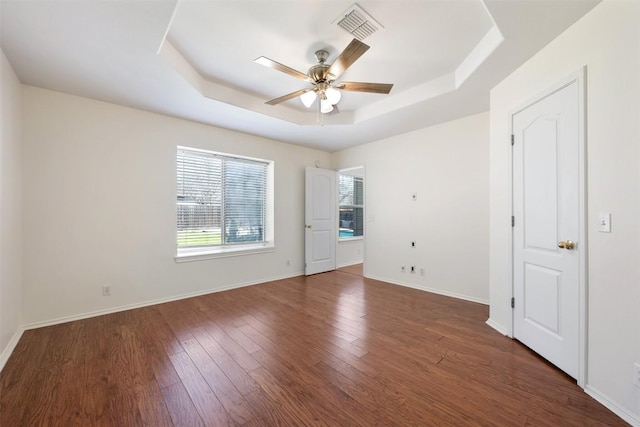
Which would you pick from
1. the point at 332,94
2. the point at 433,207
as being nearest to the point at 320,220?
the point at 433,207

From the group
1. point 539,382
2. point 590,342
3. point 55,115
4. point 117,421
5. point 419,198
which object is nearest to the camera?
point 117,421

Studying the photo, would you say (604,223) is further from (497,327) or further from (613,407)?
(497,327)

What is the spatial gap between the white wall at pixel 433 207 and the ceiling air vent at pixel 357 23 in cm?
225

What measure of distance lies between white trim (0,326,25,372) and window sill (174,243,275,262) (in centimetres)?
153

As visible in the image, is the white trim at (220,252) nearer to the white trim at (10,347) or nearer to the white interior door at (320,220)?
the white interior door at (320,220)

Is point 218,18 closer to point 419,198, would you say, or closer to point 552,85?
point 552,85

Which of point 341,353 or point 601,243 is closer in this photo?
point 601,243

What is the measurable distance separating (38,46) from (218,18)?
1.50 meters

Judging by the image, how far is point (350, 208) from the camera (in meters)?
6.57

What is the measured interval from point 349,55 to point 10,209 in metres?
3.29

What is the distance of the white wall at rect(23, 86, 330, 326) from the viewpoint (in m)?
2.74

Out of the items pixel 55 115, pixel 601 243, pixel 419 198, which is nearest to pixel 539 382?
pixel 601 243

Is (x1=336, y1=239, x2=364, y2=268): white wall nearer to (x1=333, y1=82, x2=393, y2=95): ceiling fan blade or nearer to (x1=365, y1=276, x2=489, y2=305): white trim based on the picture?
(x1=365, y1=276, x2=489, y2=305): white trim

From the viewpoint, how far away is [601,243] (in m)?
1.65
